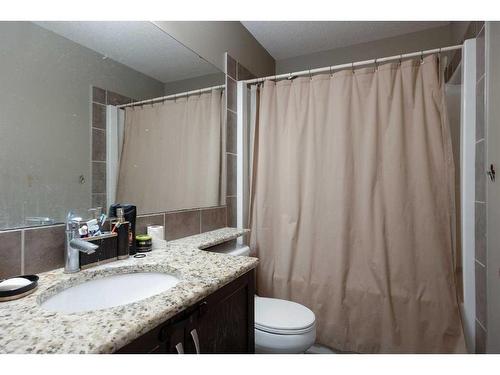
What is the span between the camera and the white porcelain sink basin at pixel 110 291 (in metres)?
0.78

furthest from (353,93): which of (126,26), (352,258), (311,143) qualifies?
(126,26)

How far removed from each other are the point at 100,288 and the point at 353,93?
1.68m

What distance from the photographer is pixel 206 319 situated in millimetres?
779

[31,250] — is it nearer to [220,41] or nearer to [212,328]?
[212,328]

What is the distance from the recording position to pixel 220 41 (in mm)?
1806

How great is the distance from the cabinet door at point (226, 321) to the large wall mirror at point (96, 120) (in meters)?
0.63

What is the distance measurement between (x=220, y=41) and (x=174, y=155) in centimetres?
94

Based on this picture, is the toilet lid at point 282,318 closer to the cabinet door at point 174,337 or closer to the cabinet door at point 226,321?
the cabinet door at point 226,321

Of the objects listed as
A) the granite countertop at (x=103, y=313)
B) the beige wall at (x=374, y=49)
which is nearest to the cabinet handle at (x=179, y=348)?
the granite countertop at (x=103, y=313)

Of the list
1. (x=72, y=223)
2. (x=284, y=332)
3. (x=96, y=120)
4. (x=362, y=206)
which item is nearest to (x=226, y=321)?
(x=284, y=332)

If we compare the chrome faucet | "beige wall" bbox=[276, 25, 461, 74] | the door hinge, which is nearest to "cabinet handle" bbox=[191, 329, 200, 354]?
the chrome faucet
